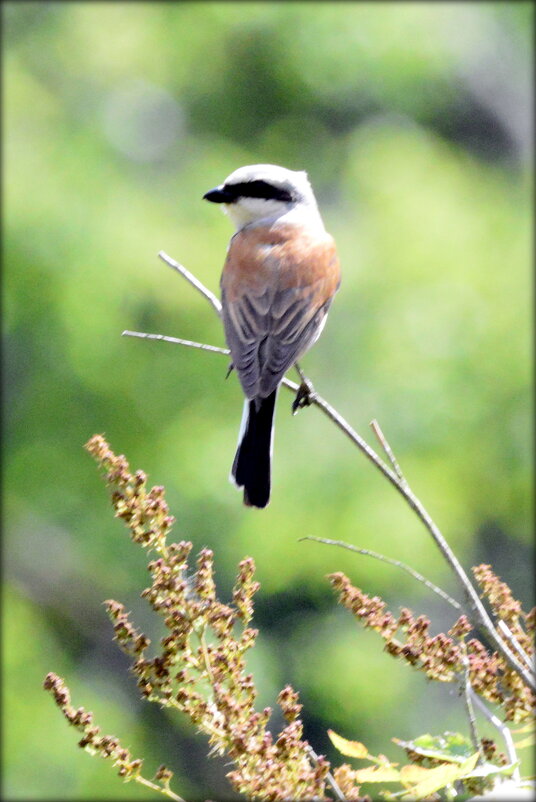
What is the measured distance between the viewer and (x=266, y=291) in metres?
3.01

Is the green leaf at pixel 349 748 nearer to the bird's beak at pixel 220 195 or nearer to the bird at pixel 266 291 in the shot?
the bird at pixel 266 291

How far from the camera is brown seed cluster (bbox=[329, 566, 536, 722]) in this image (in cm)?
158

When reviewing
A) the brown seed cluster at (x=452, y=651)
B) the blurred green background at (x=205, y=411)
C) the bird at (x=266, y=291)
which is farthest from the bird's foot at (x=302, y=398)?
the blurred green background at (x=205, y=411)

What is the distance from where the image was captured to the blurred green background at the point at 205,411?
788 cm

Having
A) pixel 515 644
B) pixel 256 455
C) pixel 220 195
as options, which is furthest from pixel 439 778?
pixel 220 195

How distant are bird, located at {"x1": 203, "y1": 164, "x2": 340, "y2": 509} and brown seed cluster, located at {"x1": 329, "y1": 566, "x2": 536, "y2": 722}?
788 mm

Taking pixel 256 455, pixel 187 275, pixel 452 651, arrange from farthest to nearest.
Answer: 1. pixel 256 455
2. pixel 187 275
3. pixel 452 651

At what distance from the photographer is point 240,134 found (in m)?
12.7

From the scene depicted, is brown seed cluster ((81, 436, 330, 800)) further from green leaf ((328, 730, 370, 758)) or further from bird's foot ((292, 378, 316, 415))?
bird's foot ((292, 378, 316, 415))

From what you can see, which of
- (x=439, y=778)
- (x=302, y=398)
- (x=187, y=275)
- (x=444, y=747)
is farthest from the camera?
(x=302, y=398)

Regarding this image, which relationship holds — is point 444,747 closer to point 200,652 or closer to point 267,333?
point 200,652

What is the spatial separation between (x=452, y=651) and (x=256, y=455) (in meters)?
1.09

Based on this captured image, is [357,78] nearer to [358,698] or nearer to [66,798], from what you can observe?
[358,698]

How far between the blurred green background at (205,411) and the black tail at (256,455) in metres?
4.57
